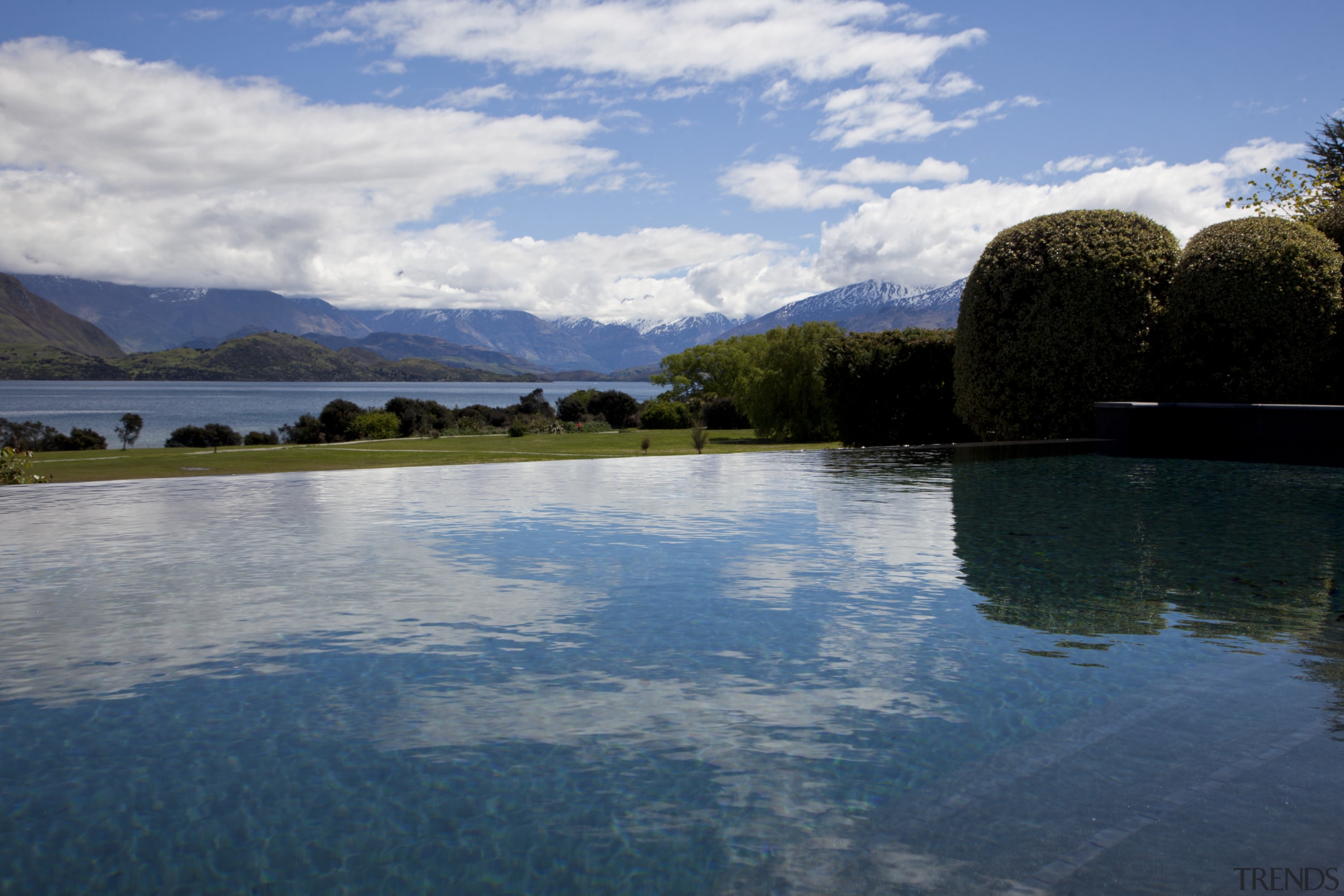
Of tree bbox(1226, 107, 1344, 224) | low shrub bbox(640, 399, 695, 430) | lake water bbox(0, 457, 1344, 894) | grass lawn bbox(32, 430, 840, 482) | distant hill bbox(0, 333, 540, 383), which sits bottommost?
lake water bbox(0, 457, 1344, 894)

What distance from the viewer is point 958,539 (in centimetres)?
662

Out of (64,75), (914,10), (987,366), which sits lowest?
(987,366)

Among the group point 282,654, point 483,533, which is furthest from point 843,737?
point 483,533

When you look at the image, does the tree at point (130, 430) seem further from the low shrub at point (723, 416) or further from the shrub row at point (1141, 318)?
the shrub row at point (1141, 318)

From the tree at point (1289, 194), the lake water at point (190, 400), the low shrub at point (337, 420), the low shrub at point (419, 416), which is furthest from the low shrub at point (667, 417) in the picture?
the tree at point (1289, 194)

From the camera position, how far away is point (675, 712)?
3246mm

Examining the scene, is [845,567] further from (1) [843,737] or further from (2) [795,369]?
(2) [795,369]

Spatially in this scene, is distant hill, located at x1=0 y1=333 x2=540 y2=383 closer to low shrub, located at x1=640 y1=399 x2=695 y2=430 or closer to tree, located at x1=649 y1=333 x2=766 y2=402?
tree, located at x1=649 y1=333 x2=766 y2=402

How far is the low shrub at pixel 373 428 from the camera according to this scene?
40312 mm

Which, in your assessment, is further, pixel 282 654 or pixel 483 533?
pixel 483 533

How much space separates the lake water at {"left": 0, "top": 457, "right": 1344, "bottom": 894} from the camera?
90.0 inches

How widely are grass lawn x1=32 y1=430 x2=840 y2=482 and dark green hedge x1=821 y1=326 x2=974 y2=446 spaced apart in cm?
201

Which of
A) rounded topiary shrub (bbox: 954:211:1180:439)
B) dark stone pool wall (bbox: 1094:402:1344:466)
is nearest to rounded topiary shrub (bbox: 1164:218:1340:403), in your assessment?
rounded topiary shrub (bbox: 954:211:1180:439)

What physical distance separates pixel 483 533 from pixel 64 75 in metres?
23.3
